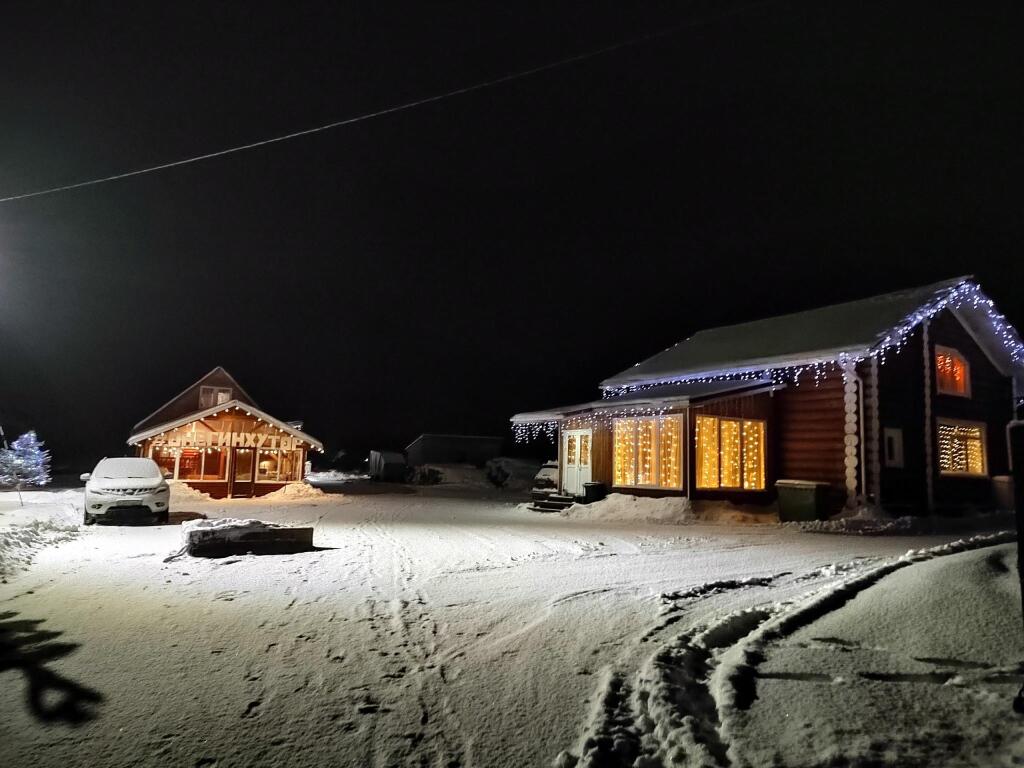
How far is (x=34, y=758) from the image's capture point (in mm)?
3506

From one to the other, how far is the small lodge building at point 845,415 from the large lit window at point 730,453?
0.04 meters

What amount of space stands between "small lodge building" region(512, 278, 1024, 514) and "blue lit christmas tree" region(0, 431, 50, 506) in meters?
27.3

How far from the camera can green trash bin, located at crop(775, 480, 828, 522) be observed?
53.7 ft

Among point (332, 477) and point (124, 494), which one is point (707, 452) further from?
point (332, 477)

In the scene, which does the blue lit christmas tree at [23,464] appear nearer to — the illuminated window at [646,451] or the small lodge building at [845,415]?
the small lodge building at [845,415]

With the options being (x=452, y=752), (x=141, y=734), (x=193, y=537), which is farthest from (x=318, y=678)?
(x=193, y=537)

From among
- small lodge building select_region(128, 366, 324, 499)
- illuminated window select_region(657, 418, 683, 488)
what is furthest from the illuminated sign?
illuminated window select_region(657, 418, 683, 488)

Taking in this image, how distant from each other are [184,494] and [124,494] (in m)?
11.3

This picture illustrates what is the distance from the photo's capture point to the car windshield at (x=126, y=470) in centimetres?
1574

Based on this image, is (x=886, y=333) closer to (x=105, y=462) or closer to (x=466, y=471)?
(x=105, y=462)

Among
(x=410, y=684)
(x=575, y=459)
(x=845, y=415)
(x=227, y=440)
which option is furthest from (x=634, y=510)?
(x=227, y=440)

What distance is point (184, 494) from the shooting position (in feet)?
83.9

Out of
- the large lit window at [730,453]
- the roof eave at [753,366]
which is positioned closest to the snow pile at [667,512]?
the large lit window at [730,453]

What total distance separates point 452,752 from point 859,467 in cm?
1632
